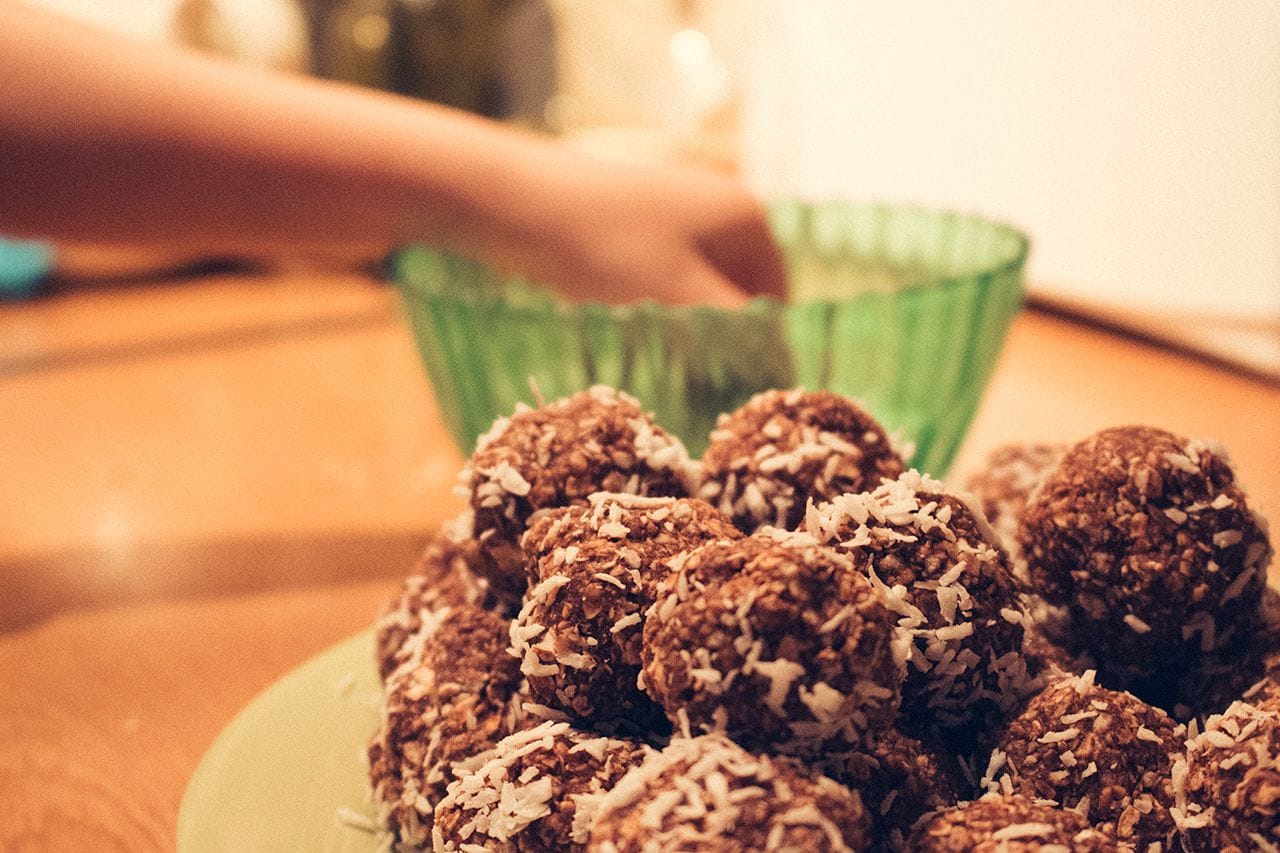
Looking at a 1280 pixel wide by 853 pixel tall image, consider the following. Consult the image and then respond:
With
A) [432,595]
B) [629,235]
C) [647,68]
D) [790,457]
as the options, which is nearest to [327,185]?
[629,235]

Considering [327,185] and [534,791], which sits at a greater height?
[327,185]

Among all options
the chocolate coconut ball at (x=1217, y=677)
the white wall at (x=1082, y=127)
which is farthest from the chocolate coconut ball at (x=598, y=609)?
the white wall at (x=1082, y=127)

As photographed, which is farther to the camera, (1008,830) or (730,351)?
(730,351)

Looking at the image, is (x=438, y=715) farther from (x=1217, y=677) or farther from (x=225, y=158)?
(x=225, y=158)

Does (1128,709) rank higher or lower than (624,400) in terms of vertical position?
lower

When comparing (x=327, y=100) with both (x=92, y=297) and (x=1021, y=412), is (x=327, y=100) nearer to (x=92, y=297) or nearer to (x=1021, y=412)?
(x=1021, y=412)

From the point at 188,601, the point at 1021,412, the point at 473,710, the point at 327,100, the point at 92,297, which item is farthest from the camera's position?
the point at 92,297

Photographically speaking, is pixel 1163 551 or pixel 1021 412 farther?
pixel 1021 412

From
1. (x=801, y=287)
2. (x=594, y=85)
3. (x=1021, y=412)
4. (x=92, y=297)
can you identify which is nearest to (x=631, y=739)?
(x=801, y=287)
